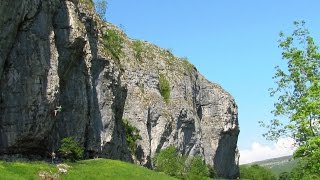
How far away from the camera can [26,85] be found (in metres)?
64.2

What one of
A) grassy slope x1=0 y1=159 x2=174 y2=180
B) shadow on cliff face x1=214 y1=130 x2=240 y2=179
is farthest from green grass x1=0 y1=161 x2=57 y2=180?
shadow on cliff face x1=214 y1=130 x2=240 y2=179

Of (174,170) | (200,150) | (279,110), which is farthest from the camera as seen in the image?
(200,150)

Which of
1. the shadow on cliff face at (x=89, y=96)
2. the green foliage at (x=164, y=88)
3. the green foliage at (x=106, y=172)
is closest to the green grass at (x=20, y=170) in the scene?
the green foliage at (x=106, y=172)

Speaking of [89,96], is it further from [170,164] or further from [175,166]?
[175,166]

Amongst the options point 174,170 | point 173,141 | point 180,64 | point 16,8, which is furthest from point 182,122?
point 16,8

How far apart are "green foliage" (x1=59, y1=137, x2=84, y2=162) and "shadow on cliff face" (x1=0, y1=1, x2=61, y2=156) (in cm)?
309

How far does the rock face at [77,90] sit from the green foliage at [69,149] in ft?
8.51

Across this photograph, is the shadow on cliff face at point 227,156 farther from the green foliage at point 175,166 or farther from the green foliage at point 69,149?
the green foliage at point 69,149

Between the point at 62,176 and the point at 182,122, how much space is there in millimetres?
96975

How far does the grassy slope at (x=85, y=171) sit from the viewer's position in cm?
4714

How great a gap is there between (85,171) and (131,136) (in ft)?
199

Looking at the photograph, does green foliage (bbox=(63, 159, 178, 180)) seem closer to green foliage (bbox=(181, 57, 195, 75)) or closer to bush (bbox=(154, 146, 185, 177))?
bush (bbox=(154, 146, 185, 177))

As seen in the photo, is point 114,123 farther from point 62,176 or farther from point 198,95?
point 198,95

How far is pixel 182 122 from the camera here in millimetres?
147375
